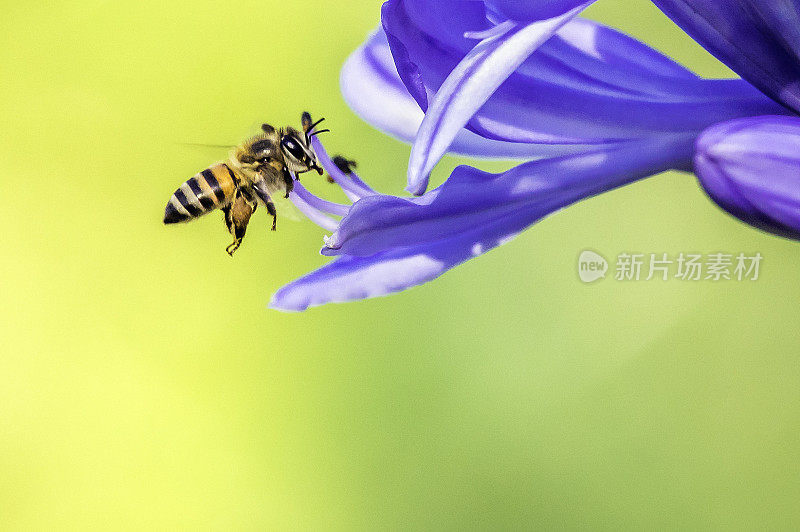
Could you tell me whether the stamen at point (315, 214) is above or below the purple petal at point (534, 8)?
below

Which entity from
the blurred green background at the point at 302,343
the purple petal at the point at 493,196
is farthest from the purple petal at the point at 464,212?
the blurred green background at the point at 302,343

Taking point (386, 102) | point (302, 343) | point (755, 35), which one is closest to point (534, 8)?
point (755, 35)

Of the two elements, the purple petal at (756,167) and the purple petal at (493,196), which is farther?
the purple petal at (493,196)

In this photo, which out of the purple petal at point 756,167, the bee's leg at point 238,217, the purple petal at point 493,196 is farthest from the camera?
the bee's leg at point 238,217

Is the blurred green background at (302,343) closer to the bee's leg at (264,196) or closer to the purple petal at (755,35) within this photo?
the bee's leg at (264,196)

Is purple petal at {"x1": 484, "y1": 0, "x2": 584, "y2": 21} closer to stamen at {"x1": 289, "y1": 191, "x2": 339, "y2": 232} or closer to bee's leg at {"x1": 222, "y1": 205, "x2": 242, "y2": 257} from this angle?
stamen at {"x1": 289, "y1": 191, "x2": 339, "y2": 232}

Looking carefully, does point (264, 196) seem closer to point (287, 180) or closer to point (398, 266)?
point (287, 180)

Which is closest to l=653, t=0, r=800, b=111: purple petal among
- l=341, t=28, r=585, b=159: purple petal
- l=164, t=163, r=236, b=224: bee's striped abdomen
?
l=341, t=28, r=585, b=159: purple petal
